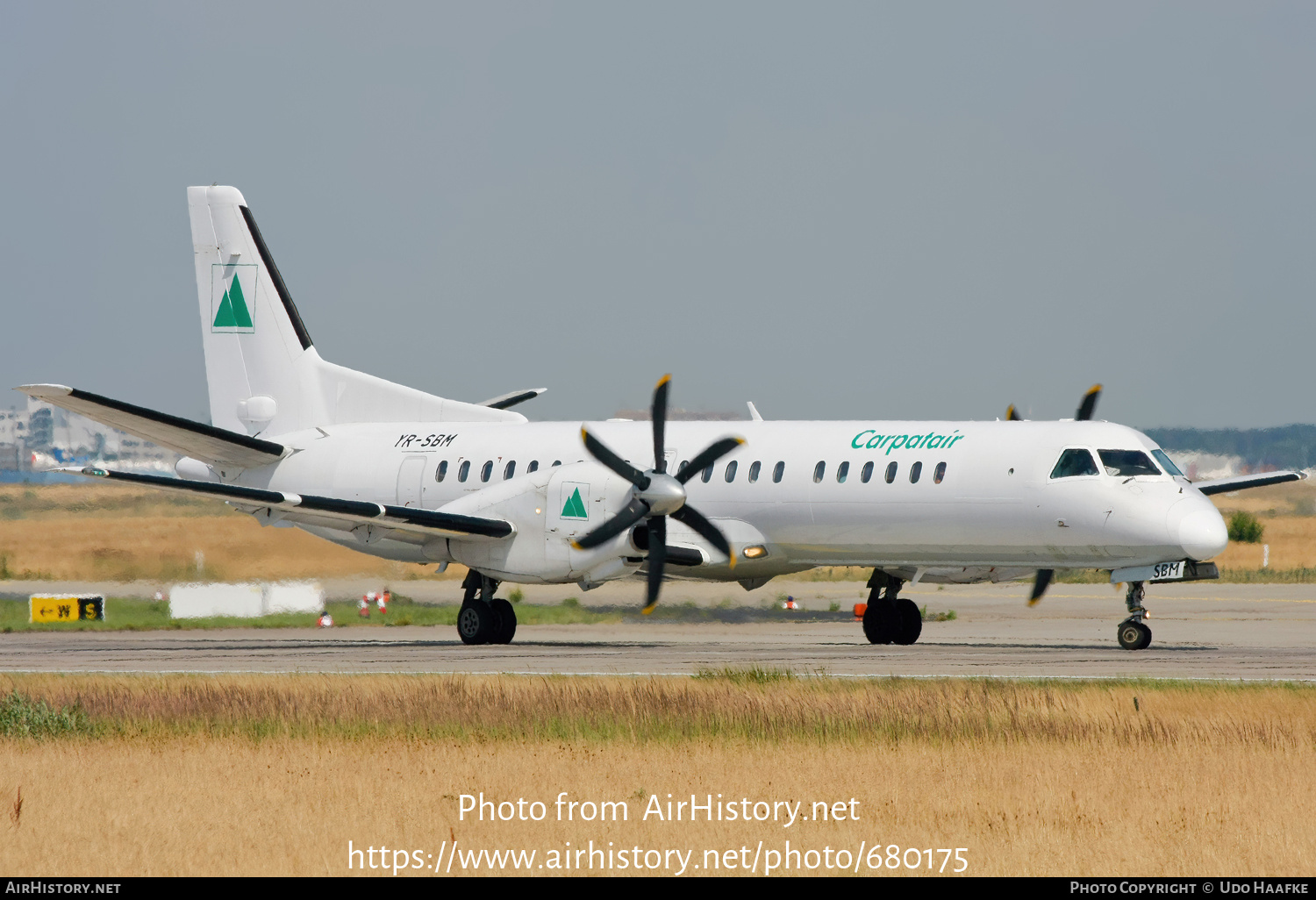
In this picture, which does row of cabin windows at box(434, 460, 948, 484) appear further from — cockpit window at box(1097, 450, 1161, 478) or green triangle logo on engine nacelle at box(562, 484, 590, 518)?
cockpit window at box(1097, 450, 1161, 478)

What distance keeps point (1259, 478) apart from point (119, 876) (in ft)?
73.9

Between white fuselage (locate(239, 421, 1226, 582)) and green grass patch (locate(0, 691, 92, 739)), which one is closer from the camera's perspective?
green grass patch (locate(0, 691, 92, 739))

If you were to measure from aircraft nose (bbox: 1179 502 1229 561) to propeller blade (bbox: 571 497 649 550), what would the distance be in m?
7.85

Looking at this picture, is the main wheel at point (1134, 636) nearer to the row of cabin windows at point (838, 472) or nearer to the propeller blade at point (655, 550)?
the row of cabin windows at point (838, 472)

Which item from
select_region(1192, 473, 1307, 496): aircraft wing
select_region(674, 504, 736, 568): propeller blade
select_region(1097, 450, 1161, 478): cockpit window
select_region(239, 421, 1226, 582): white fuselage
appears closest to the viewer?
select_region(239, 421, 1226, 582): white fuselage

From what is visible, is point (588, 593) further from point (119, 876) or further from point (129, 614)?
point (119, 876)

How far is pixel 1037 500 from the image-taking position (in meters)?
25.9

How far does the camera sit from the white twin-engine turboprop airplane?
84.5 ft

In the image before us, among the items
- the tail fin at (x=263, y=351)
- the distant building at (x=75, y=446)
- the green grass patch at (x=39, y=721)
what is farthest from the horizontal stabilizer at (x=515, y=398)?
the distant building at (x=75, y=446)

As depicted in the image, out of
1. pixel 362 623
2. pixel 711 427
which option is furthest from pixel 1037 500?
pixel 362 623

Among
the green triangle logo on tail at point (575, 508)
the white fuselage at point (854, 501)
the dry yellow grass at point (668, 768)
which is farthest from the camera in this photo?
the green triangle logo on tail at point (575, 508)

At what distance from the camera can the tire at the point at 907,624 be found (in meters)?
29.1

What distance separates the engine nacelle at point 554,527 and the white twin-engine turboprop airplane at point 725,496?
0.03m

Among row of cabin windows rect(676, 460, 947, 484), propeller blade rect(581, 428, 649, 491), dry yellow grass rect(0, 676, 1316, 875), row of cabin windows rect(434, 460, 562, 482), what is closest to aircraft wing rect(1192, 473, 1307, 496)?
row of cabin windows rect(676, 460, 947, 484)
